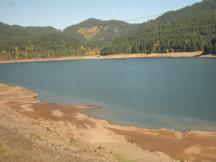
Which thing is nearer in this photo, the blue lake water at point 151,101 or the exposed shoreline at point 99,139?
the exposed shoreline at point 99,139

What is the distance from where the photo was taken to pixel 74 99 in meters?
58.9

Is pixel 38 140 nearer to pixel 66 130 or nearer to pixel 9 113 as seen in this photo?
pixel 66 130

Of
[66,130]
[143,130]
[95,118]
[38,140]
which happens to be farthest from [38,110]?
[38,140]

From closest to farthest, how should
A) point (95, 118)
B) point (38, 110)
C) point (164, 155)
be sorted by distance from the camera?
point (164, 155), point (95, 118), point (38, 110)

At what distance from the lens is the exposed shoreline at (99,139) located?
25422 mm

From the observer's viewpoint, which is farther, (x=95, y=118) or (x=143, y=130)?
(x=95, y=118)

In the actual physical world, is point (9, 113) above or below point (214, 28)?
below

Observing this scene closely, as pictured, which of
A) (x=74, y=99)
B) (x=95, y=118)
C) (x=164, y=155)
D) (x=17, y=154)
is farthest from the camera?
(x=74, y=99)

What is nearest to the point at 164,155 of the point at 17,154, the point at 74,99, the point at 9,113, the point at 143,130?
the point at 143,130

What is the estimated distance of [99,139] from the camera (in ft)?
106

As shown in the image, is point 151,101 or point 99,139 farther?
point 151,101

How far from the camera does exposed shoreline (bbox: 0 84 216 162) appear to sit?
25422 millimetres

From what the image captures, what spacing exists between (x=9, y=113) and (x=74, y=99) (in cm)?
1665

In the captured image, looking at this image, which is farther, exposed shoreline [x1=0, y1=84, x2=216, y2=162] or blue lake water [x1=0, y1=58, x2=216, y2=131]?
blue lake water [x1=0, y1=58, x2=216, y2=131]
